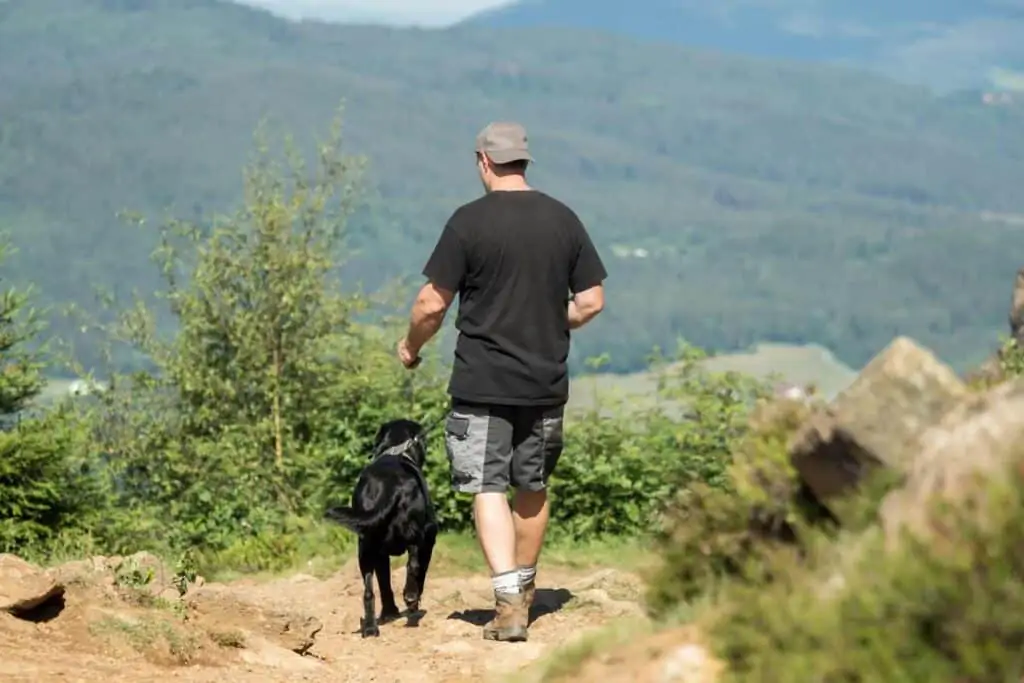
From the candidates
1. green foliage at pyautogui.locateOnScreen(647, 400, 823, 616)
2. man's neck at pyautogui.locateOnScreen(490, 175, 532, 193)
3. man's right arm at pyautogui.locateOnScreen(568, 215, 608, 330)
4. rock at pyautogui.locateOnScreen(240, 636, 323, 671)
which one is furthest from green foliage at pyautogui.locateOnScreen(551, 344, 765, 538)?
green foliage at pyautogui.locateOnScreen(647, 400, 823, 616)

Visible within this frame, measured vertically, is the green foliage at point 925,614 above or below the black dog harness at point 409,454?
above

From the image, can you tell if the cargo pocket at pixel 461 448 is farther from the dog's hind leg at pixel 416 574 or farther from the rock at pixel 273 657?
the dog's hind leg at pixel 416 574

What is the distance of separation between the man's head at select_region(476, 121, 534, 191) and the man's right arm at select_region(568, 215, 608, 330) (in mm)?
348

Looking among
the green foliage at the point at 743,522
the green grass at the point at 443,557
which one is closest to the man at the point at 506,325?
the green foliage at the point at 743,522

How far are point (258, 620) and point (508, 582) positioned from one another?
1.10 metres

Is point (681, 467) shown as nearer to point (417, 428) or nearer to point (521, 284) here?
point (417, 428)

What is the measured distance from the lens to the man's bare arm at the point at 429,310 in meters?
6.57

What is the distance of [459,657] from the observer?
6.34m

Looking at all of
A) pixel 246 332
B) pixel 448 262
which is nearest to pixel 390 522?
pixel 448 262

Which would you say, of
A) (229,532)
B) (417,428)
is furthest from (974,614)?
(229,532)

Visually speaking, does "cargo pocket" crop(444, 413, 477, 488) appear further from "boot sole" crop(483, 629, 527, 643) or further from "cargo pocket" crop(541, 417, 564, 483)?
"boot sole" crop(483, 629, 527, 643)

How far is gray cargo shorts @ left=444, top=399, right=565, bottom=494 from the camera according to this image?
6578 mm

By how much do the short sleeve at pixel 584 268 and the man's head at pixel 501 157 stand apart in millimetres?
352

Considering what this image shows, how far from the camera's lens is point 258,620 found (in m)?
6.85
